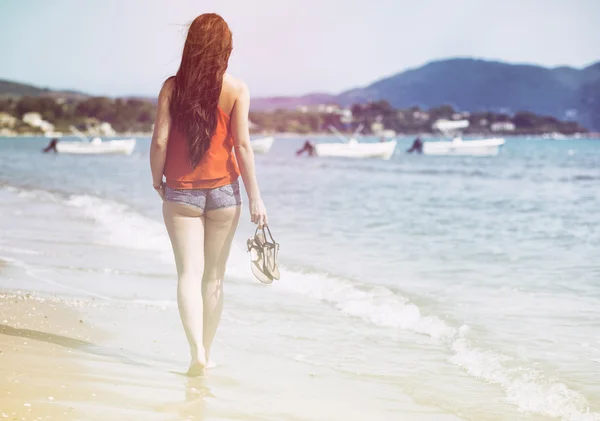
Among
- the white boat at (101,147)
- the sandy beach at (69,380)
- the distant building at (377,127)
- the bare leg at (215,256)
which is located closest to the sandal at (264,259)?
the bare leg at (215,256)

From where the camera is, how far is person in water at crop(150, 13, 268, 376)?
3.46 m

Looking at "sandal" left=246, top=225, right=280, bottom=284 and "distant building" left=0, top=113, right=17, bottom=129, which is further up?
"distant building" left=0, top=113, right=17, bottom=129

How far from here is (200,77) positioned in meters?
3.45

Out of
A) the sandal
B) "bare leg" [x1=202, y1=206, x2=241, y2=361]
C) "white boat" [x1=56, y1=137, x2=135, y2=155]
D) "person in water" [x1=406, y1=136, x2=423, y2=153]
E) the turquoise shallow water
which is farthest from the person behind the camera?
"person in water" [x1=406, y1=136, x2=423, y2=153]

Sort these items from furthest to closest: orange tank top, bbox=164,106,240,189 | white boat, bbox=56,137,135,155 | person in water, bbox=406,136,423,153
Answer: person in water, bbox=406,136,423,153, white boat, bbox=56,137,135,155, orange tank top, bbox=164,106,240,189

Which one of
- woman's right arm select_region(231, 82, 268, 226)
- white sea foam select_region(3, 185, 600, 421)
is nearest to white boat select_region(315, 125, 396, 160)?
white sea foam select_region(3, 185, 600, 421)

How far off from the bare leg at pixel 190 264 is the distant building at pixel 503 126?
401 ft

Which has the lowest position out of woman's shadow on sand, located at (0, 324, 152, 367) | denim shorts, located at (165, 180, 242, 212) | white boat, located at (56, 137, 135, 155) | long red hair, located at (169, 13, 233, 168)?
white boat, located at (56, 137, 135, 155)

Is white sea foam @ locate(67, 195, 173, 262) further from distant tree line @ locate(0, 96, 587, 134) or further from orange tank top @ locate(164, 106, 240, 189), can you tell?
distant tree line @ locate(0, 96, 587, 134)

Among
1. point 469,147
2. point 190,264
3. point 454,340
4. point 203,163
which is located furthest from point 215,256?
Result: point 469,147

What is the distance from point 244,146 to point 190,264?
617mm

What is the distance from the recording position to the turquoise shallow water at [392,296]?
3.98 meters

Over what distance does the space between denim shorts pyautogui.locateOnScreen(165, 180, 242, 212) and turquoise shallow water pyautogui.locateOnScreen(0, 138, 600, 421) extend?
883 mm

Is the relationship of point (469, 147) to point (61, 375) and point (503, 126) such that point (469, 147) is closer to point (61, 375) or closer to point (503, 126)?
point (61, 375)
